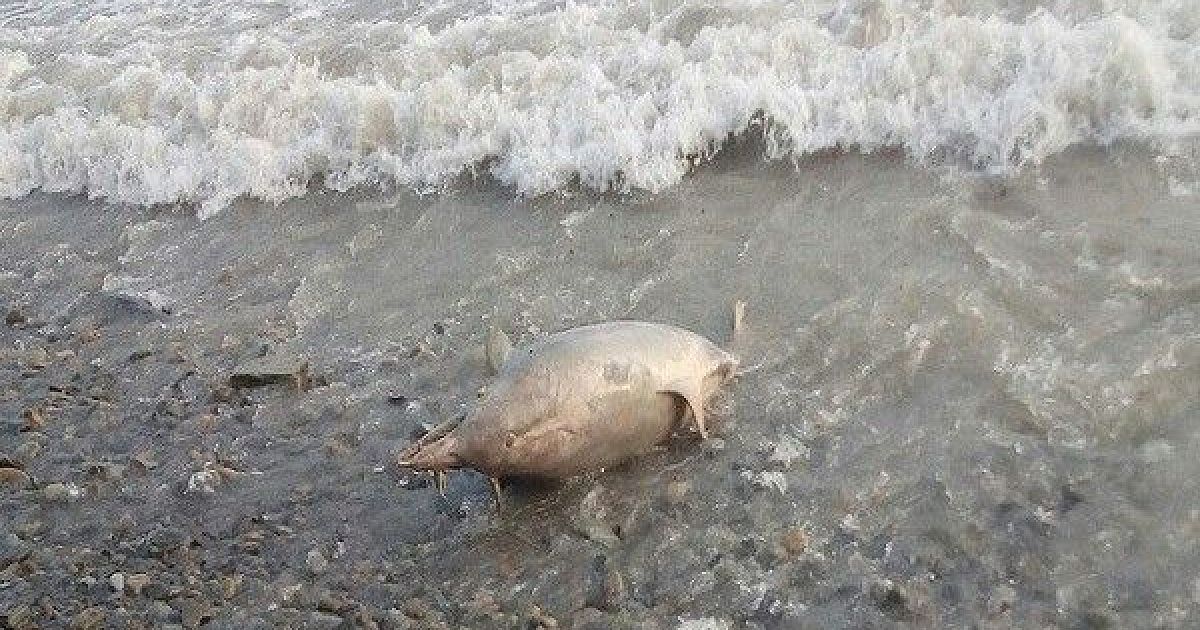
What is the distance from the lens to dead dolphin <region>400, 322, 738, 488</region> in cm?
492

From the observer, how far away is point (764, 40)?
902 centimetres

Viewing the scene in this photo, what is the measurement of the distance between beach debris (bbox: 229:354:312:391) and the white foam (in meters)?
2.47

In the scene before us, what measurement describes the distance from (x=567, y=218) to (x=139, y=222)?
3.86 metres

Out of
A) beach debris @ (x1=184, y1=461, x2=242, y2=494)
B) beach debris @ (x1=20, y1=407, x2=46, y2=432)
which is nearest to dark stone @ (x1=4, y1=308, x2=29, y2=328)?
beach debris @ (x1=20, y1=407, x2=46, y2=432)

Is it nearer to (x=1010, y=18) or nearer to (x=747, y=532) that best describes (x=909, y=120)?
(x=1010, y=18)

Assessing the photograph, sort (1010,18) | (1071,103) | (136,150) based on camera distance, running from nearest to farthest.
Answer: (1071,103) → (1010,18) → (136,150)

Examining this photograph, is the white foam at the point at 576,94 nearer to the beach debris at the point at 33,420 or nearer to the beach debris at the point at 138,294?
the beach debris at the point at 138,294

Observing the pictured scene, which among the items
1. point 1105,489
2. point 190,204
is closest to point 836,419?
point 1105,489

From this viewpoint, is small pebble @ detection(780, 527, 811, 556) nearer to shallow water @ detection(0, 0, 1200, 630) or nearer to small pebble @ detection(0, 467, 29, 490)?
shallow water @ detection(0, 0, 1200, 630)

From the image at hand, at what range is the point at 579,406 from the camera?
5105mm

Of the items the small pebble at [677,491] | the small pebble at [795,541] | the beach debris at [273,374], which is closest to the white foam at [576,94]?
the beach debris at [273,374]

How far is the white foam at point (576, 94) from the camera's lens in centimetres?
766

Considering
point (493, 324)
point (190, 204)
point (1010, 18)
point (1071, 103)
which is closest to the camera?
point (493, 324)

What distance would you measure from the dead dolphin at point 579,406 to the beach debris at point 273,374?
5.63 ft
